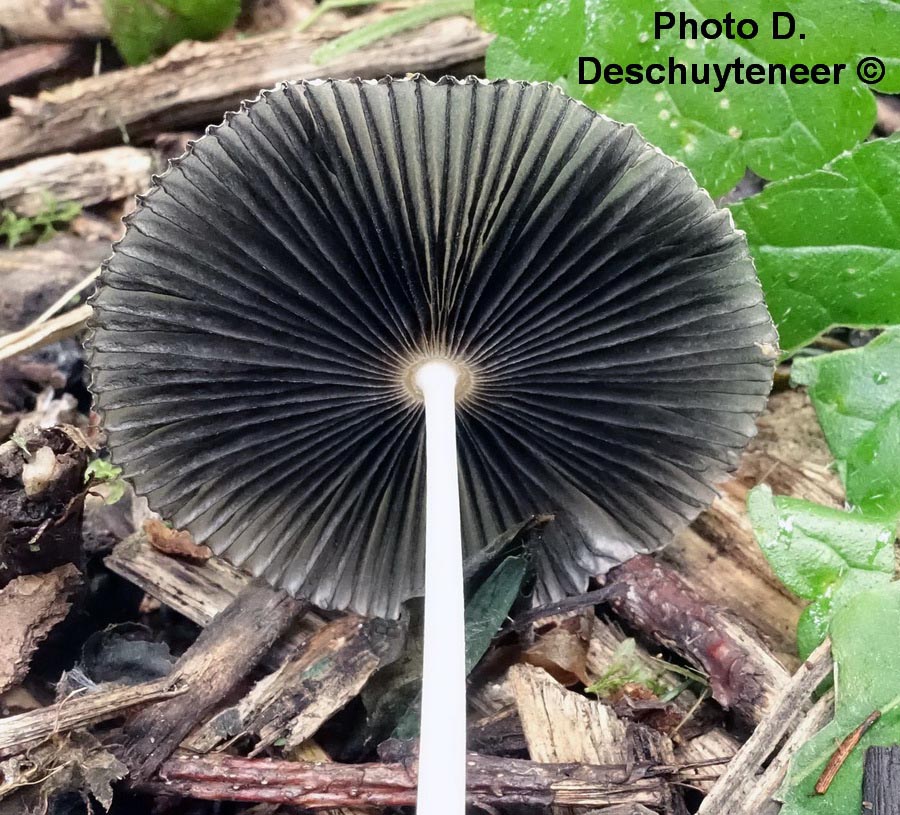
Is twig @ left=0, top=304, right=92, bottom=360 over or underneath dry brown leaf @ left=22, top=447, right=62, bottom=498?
over

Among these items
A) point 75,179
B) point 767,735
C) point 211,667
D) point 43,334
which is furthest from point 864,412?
point 75,179

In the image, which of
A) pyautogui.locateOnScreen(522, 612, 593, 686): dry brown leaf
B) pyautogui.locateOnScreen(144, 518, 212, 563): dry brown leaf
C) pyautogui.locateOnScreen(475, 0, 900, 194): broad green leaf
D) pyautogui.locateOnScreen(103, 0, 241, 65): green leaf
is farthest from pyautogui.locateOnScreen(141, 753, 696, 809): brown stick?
pyautogui.locateOnScreen(103, 0, 241, 65): green leaf

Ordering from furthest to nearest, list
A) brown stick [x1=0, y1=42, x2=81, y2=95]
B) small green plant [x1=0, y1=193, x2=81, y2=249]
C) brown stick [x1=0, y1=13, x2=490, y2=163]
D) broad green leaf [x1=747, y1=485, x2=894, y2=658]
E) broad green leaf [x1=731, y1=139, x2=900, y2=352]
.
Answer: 1. brown stick [x1=0, y1=42, x2=81, y2=95]
2. brown stick [x1=0, y1=13, x2=490, y2=163]
3. small green plant [x1=0, y1=193, x2=81, y2=249]
4. broad green leaf [x1=731, y1=139, x2=900, y2=352]
5. broad green leaf [x1=747, y1=485, x2=894, y2=658]

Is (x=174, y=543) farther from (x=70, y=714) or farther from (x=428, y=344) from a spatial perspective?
(x=428, y=344)

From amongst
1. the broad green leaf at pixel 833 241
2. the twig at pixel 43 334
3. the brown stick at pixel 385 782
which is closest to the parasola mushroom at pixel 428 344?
the brown stick at pixel 385 782

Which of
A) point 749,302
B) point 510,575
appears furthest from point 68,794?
point 749,302

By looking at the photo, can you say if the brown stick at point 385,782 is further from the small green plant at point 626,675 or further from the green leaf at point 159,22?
the green leaf at point 159,22

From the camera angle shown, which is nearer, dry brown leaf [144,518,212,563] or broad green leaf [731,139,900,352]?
broad green leaf [731,139,900,352]

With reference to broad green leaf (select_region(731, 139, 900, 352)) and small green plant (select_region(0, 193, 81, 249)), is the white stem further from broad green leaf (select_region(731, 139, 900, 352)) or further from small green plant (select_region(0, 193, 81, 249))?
small green plant (select_region(0, 193, 81, 249))

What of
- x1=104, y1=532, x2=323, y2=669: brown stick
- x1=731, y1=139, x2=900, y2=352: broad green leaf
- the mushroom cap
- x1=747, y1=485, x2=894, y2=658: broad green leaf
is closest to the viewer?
the mushroom cap
